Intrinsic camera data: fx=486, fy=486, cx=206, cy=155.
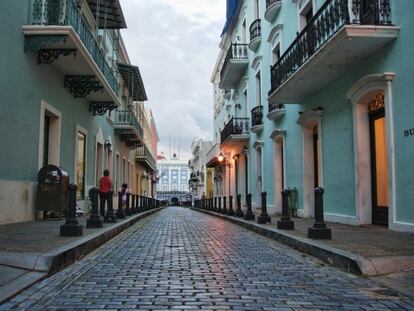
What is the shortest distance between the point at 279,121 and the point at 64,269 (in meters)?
13.6

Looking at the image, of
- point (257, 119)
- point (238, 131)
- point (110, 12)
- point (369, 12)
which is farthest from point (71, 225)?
point (238, 131)

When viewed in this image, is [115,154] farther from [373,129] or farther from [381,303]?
[381,303]

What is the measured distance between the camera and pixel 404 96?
9.64 meters

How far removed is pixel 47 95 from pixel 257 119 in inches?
429

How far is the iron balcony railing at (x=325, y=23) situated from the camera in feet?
33.6

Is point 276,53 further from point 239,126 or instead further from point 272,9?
point 239,126

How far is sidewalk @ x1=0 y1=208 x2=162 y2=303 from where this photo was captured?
5452 mm

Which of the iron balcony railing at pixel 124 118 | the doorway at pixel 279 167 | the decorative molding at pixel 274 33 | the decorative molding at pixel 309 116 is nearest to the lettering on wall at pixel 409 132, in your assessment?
the decorative molding at pixel 309 116

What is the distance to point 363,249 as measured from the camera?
7195 millimetres

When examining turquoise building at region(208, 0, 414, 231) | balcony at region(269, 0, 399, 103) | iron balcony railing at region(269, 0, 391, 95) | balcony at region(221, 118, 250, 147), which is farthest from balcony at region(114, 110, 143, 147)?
balcony at region(269, 0, 399, 103)

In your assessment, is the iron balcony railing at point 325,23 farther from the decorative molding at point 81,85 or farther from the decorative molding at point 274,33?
the decorative molding at point 81,85

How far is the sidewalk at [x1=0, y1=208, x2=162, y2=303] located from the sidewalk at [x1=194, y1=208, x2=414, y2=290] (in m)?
3.77

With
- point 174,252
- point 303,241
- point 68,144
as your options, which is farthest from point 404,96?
point 68,144

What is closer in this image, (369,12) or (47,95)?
Answer: (369,12)
